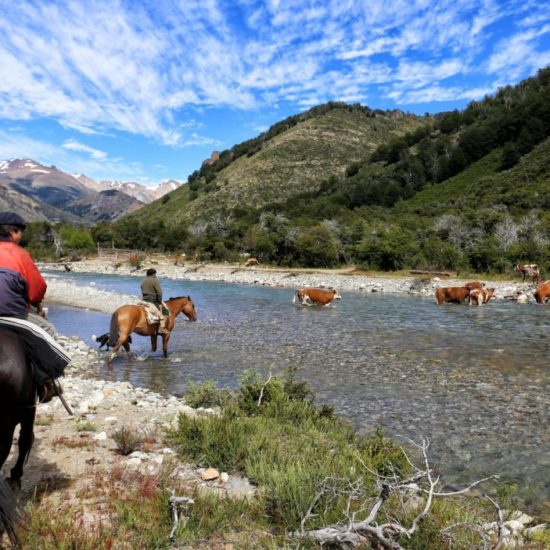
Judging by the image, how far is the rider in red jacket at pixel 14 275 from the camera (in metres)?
3.98

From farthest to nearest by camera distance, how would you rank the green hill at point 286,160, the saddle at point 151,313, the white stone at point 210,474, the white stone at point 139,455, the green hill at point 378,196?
1. the green hill at point 286,160
2. the green hill at point 378,196
3. the saddle at point 151,313
4. the white stone at point 139,455
5. the white stone at point 210,474

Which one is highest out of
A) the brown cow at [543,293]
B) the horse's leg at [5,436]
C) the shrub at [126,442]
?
the brown cow at [543,293]

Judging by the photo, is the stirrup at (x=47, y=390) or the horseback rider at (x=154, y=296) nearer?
the stirrup at (x=47, y=390)

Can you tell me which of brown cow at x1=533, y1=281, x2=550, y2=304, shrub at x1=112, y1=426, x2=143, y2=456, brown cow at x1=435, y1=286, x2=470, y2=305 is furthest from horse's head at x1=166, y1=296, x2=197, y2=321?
brown cow at x1=533, y1=281, x2=550, y2=304

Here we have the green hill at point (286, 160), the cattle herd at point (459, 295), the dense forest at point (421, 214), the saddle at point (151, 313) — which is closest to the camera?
the saddle at point (151, 313)

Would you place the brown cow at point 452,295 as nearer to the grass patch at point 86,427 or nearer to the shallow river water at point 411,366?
the shallow river water at point 411,366

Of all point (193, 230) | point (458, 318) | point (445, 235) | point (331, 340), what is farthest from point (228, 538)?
point (193, 230)

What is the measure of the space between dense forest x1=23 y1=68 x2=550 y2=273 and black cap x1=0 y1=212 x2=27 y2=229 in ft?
110

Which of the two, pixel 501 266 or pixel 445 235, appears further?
pixel 445 235

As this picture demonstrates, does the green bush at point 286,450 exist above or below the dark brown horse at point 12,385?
below

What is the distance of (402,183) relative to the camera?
229 feet

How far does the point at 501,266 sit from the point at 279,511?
33131 millimetres

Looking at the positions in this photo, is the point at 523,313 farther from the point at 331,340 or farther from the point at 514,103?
the point at 514,103

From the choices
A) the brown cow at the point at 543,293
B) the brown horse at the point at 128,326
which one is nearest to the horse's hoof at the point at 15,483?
the brown horse at the point at 128,326
